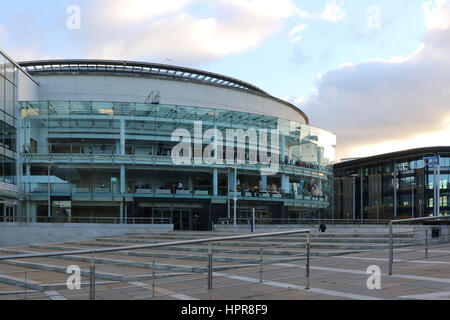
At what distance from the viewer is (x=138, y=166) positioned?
4659 cm

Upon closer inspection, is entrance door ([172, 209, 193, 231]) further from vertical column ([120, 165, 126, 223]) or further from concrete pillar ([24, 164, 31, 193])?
concrete pillar ([24, 164, 31, 193])

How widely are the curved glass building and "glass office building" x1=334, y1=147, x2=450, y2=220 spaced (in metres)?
33.0

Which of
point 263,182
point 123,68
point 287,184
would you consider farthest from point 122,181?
point 123,68

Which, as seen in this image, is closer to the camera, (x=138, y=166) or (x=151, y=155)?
(x=151, y=155)

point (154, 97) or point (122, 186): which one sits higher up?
point (154, 97)

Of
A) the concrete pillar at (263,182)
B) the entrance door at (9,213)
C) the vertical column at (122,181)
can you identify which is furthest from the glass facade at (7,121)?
the concrete pillar at (263,182)

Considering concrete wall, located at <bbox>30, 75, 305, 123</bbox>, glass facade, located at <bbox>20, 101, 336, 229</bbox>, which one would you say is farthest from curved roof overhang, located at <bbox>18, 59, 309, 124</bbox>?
glass facade, located at <bbox>20, 101, 336, 229</bbox>

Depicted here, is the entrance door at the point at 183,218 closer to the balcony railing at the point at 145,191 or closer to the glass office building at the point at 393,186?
the balcony railing at the point at 145,191

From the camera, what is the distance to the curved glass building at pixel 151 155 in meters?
45.1

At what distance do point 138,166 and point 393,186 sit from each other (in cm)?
5965

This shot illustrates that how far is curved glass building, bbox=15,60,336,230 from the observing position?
45094 mm

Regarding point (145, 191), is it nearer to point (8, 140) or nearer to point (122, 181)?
point (122, 181)

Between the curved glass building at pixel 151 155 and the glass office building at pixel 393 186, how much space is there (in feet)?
108
